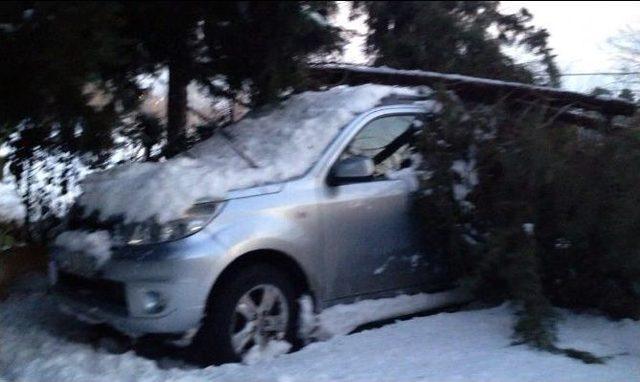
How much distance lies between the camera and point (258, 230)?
511cm

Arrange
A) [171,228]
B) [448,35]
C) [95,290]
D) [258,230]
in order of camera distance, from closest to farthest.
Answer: [171,228] → [258,230] → [95,290] → [448,35]

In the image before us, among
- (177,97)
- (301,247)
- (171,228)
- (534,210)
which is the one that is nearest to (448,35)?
(177,97)

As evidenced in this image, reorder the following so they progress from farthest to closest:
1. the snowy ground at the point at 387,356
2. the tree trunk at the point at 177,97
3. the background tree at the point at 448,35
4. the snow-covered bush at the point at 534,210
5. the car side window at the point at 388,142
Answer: the background tree at the point at 448,35
the tree trunk at the point at 177,97
the car side window at the point at 388,142
the snow-covered bush at the point at 534,210
the snowy ground at the point at 387,356

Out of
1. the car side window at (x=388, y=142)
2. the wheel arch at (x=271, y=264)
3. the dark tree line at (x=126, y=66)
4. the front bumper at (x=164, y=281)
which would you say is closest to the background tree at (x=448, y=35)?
the dark tree line at (x=126, y=66)

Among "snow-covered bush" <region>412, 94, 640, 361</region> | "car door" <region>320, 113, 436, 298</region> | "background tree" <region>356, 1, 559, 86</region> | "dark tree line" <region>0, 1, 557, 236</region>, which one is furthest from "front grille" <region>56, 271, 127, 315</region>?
"background tree" <region>356, 1, 559, 86</region>

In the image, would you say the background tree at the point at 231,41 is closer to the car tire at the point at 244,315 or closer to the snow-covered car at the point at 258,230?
the snow-covered car at the point at 258,230

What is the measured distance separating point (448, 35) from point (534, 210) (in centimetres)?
842

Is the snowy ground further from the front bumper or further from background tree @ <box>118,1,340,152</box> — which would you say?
background tree @ <box>118,1,340,152</box>

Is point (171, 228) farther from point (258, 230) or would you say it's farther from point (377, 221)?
point (377, 221)

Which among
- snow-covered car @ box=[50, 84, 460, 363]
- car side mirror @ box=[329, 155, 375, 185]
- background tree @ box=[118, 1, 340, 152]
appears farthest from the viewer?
background tree @ box=[118, 1, 340, 152]

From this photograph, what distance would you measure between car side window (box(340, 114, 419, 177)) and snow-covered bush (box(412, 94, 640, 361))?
0.60 feet

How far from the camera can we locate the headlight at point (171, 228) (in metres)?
4.95

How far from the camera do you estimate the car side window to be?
5949 millimetres

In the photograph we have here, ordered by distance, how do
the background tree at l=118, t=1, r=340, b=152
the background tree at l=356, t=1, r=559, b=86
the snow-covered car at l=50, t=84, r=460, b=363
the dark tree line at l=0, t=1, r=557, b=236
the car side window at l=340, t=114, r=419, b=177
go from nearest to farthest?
1. the dark tree line at l=0, t=1, r=557, b=236
2. the snow-covered car at l=50, t=84, r=460, b=363
3. the background tree at l=118, t=1, r=340, b=152
4. the car side window at l=340, t=114, r=419, b=177
5. the background tree at l=356, t=1, r=559, b=86
